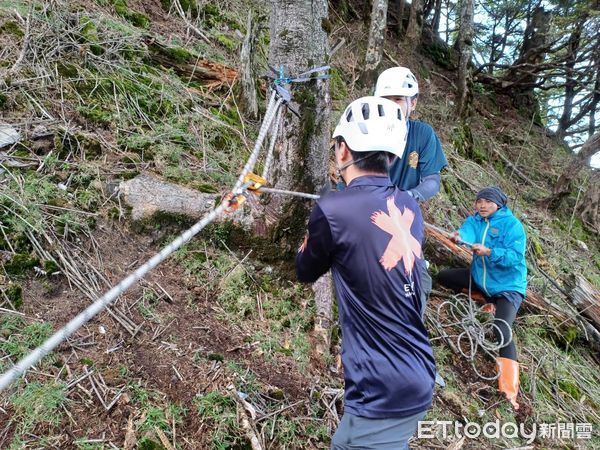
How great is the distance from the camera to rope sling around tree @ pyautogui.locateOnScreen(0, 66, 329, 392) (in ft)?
4.43

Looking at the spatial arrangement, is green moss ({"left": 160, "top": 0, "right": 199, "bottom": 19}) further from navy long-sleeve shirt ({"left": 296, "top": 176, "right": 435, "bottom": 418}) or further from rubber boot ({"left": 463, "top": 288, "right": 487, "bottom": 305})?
navy long-sleeve shirt ({"left": 296, "top": 176, "right": 435, "bottom": 418})

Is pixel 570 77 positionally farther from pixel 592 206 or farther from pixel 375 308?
pixel 375 308

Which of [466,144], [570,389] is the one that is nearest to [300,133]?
[570,389]

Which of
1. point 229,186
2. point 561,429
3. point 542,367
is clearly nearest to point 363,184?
point 229,186

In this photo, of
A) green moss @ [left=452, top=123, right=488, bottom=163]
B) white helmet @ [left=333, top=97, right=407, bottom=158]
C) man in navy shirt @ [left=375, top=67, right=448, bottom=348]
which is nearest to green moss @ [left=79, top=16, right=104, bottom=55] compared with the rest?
man in navy shirt @ [left=375, top=67, right=448, bottom=348]

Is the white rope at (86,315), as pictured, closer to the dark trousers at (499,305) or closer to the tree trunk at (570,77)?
the dark trousers at (499,305)

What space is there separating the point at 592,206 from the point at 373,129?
889 cm

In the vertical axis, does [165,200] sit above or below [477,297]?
above

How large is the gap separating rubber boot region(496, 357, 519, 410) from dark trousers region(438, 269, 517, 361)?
0.07m

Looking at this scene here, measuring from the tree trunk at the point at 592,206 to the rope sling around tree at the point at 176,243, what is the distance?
7974 millimetres

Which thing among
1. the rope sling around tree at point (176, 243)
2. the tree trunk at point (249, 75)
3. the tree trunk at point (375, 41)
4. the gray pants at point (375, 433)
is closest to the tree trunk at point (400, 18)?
the tree trunk at point (375, 41)

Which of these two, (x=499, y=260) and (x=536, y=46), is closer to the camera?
(x=499, y=260)

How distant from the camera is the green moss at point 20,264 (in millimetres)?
2643

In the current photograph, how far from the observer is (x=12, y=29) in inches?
160
